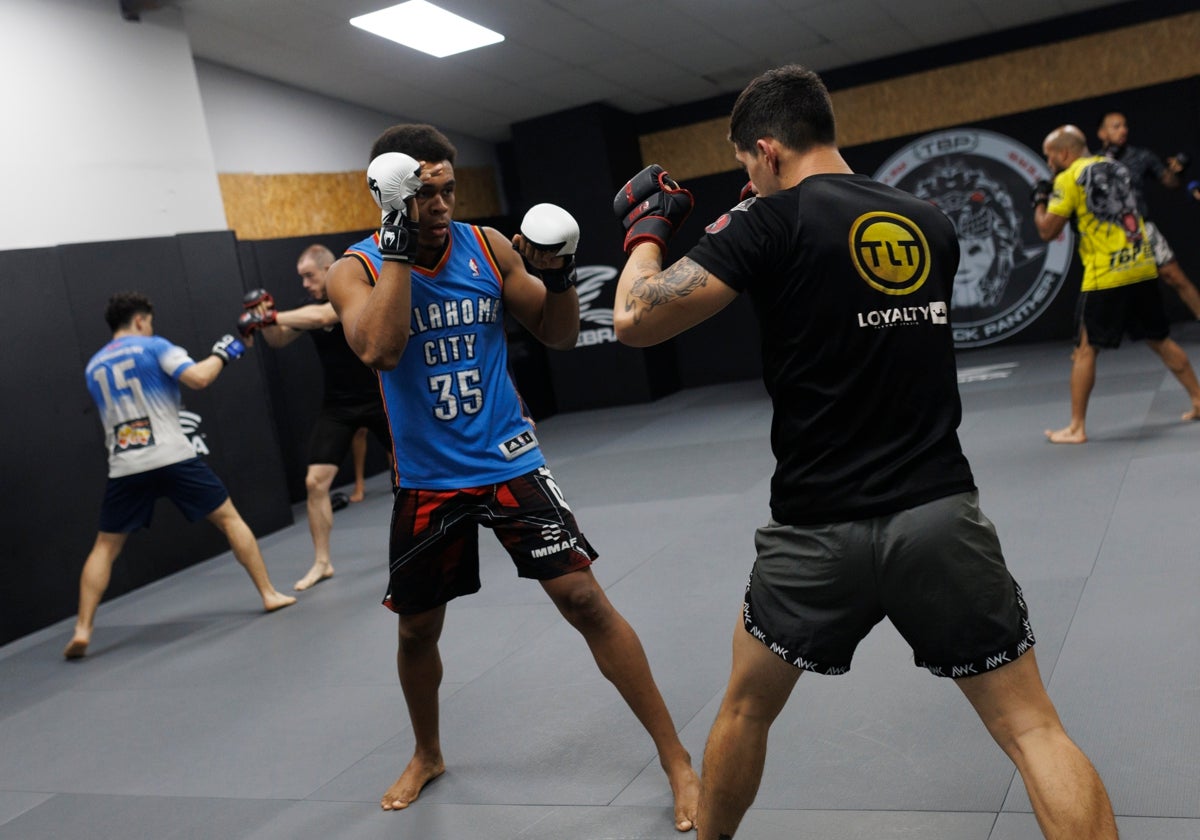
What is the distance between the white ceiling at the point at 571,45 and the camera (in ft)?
26.0

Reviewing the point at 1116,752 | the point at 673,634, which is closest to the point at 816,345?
the point at 1116,752

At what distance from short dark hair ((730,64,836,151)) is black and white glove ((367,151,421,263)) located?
868 millimetres

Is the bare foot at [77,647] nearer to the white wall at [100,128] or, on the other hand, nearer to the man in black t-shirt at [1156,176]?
the white wall at [100,128]

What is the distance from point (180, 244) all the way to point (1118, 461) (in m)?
6.01

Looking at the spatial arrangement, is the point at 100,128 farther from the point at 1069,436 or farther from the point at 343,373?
the point at 1069,436

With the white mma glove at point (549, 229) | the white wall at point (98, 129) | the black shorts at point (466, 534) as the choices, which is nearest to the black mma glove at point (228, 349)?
the white wall at point (98, 129)

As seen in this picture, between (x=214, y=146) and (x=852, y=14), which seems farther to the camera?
(x=852, y=14)

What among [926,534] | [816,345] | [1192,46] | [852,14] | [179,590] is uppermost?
[852,14]

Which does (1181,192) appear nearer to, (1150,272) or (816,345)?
(1150,272)

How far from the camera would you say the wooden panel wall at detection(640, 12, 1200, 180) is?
9.93 metres

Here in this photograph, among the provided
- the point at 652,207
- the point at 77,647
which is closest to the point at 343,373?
the point at 77,647

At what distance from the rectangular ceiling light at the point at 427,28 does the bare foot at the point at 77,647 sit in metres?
4.87

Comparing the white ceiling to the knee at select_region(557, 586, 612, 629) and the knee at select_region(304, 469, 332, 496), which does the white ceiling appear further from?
the knee at select_region(557, 586, 612, 629)

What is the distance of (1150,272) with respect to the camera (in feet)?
18.7
